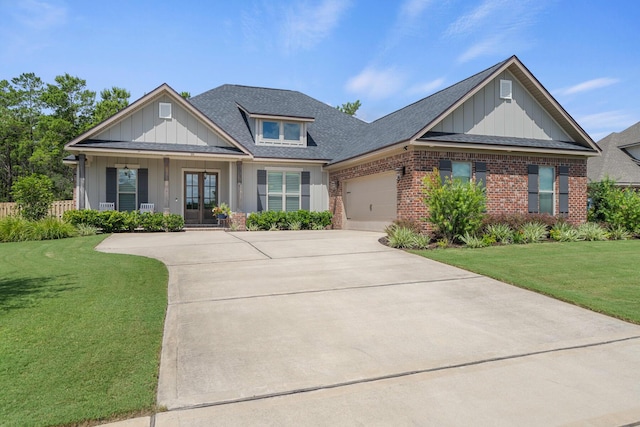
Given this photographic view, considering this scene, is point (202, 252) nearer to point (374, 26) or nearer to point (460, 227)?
point (460, 227)

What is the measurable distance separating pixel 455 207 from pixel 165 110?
12.2 meters

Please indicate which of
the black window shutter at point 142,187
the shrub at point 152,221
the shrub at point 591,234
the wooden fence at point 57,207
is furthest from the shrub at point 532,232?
the wooden fence at point 57,207

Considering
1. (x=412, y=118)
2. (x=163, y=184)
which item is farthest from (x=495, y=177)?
(x=163, y=184)

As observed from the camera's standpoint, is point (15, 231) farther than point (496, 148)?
No

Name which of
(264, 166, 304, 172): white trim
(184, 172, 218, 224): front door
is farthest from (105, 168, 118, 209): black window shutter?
(264, 166, 304, 172): white trim

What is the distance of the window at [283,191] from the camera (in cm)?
1878

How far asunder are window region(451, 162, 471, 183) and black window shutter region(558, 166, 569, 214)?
403 centimetres

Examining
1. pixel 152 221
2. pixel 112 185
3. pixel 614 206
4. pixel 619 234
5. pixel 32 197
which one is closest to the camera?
pixel 619 234

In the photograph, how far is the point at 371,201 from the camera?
1672 centimetres

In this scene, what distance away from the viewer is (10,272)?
7.43 meters

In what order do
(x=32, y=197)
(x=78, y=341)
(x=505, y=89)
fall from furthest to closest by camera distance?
(x=505, y=89) → (x=32, y=197) → (x=78, y=341)

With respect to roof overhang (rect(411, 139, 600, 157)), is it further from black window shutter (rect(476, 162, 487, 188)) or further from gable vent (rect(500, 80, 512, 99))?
gable vent (rect(500, 80, 512, 99))

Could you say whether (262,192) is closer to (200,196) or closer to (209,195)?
(209,195)

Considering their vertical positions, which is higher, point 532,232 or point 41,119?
point 41,119
